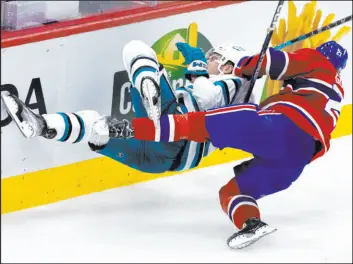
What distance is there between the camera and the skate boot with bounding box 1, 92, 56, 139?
3277 mm

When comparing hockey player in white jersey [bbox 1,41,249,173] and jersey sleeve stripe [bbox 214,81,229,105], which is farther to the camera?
jersey sleeve stripe [bbox 214,81,229,105]

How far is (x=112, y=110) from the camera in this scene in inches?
154

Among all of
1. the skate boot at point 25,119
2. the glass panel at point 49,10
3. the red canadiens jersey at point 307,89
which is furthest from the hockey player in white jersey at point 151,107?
the glass panel at point 49,10

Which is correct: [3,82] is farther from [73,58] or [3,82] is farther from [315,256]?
[315,256]

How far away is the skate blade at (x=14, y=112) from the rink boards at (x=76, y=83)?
0.25m

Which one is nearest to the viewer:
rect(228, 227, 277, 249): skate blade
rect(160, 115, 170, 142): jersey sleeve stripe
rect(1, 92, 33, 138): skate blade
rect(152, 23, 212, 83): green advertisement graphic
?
rect(1, 92, 33, 138): skate blade

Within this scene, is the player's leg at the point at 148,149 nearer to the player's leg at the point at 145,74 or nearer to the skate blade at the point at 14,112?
the player's leg at the point at 145,74

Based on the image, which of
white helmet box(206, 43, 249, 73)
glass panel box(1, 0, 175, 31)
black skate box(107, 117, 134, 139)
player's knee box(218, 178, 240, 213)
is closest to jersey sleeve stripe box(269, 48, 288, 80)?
white helmet box(206, 43, 249, 73)

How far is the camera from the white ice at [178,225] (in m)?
3.54

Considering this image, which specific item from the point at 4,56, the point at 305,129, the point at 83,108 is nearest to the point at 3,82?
the point at 4,56

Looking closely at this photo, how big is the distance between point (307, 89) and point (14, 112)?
0.85 meters

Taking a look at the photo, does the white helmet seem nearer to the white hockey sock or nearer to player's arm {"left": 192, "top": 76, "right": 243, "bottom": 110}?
player's arm {"left": 192, "top": 76, "right": 243, "bottom": 110}

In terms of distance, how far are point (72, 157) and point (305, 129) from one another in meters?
0.77

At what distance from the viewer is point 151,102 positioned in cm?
332
